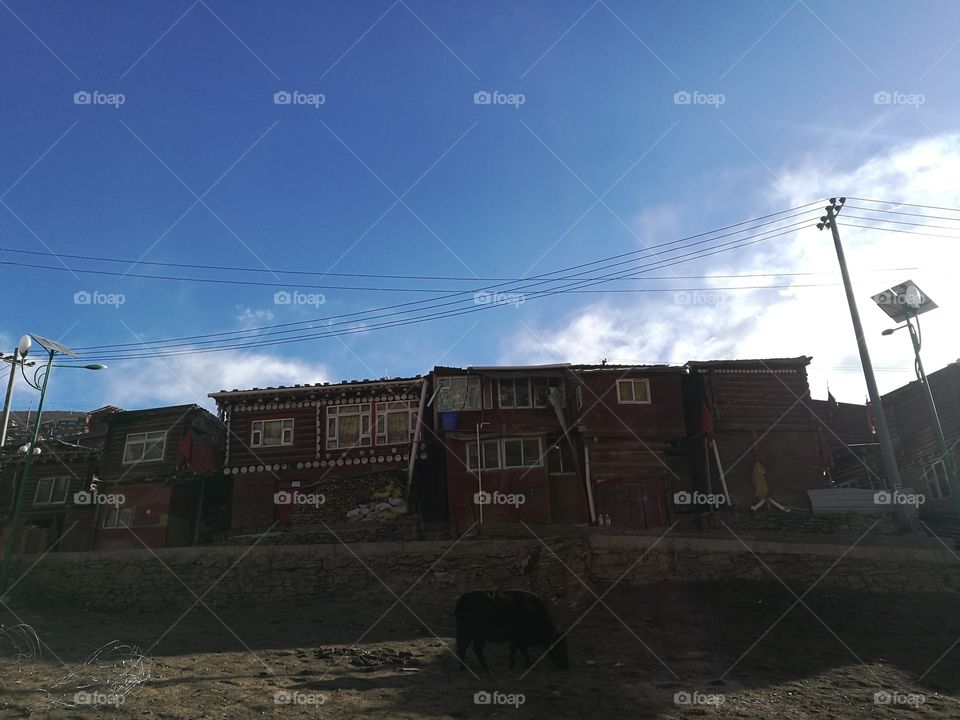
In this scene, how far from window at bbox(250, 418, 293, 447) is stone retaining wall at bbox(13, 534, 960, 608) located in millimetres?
8953

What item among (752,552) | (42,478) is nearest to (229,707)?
(752,552)

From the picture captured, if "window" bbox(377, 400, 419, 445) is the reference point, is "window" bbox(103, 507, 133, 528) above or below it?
below

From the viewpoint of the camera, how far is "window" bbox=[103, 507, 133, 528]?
1287 inches

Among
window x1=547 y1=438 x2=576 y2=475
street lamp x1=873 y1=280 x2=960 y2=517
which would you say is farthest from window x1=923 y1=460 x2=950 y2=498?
window x1=547 y1=438 x2=576 y2=475

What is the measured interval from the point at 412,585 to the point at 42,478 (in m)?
26.7

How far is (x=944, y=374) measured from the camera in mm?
32594

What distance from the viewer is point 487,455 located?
→ 94.6ft

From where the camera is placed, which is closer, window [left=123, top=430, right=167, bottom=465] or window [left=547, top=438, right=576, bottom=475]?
window [left=547, top=438, right=576, bottom=475]

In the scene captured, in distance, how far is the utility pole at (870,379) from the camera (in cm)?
2436

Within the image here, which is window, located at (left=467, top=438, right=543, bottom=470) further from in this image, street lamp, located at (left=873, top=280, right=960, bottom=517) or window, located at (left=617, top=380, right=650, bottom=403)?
street lamp, located at (left=873, top=280, right=960, bottom=517)

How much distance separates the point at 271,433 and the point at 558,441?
46.0ft

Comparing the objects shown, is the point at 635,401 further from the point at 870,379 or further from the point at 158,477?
the point at 158,477

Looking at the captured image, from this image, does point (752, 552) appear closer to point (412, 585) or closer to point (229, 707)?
point (412, 585)

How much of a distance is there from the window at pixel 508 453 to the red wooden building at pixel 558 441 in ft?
0.14
